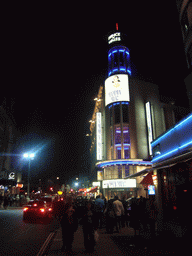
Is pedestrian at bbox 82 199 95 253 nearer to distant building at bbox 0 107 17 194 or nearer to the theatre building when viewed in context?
the theatre building

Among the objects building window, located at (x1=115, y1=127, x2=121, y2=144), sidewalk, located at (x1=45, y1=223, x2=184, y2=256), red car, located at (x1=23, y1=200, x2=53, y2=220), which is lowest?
sidewalk, located at (x1=45, y1=223, x2=184, y2=256)

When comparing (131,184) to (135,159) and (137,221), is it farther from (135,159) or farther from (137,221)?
(137,221)

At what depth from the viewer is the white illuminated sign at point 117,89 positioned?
132 feet

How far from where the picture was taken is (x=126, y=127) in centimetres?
4034

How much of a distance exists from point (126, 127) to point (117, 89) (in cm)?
754

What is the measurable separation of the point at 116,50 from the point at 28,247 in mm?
45803

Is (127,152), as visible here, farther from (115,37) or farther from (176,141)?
(176,141)

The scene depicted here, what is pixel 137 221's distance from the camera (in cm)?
895

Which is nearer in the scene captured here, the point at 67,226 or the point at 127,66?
the point at 67,226

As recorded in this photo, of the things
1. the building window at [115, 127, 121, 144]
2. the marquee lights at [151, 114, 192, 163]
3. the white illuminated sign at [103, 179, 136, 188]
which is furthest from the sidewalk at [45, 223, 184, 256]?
the building window at [115, 127, 121, 144]

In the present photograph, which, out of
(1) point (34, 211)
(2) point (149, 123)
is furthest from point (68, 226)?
(2) point (149, 123)

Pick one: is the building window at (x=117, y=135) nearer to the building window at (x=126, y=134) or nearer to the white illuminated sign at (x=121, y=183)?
the building window at (x=126, y=134)

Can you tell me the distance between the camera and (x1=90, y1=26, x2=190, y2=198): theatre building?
36.8 metres

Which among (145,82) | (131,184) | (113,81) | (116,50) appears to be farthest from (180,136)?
(116,50)
